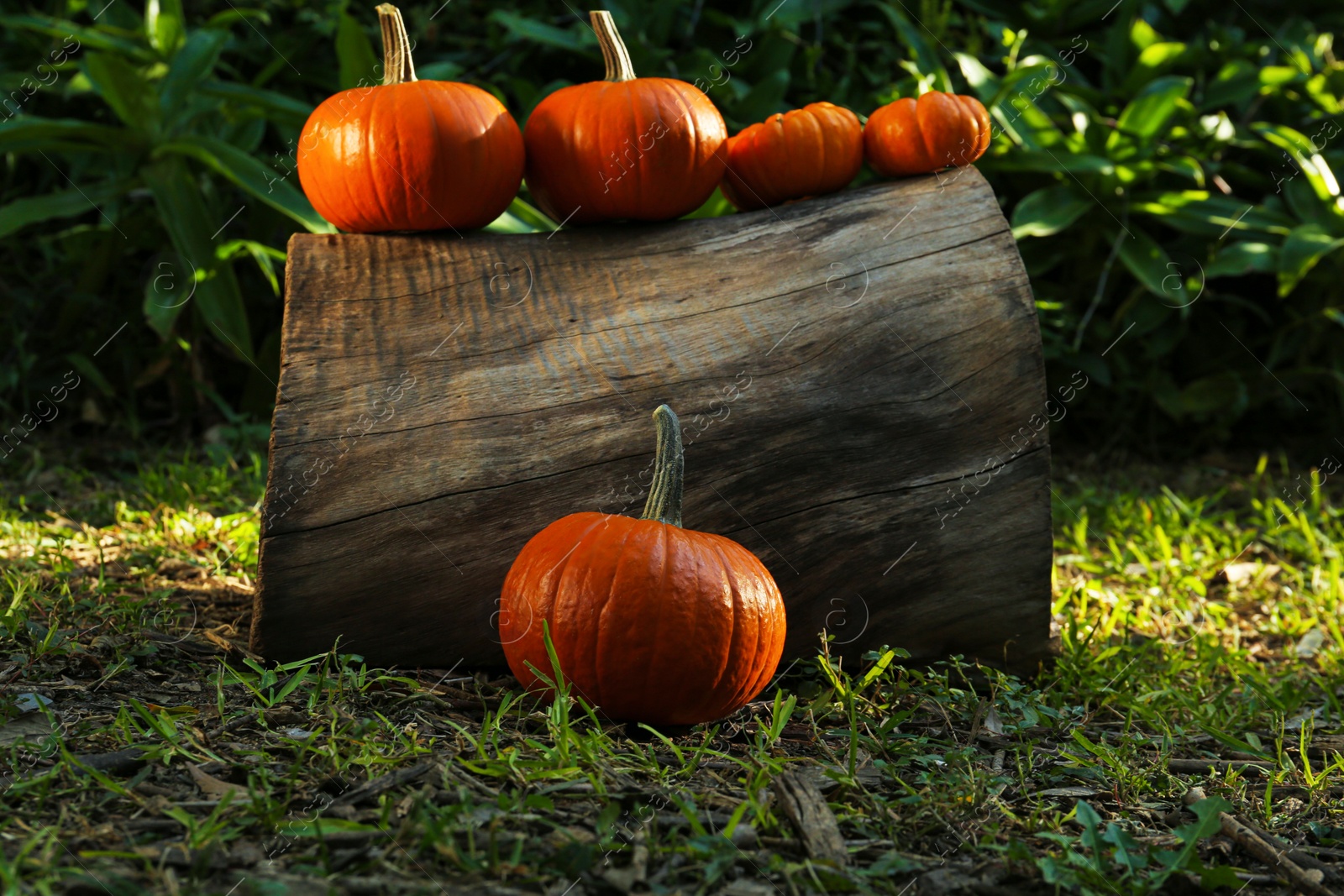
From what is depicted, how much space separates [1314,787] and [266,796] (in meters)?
1.57

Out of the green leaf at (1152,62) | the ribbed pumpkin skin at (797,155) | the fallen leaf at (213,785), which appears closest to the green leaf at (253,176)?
the ribbed pumpkin skin at (797,155)

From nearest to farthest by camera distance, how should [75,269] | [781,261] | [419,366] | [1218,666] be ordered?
[419,366] → [781,261] → [1218,666] → [75,269]

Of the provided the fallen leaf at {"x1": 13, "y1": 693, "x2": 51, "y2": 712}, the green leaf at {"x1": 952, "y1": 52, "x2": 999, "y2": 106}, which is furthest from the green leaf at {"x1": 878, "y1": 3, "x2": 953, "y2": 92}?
the fallen leaf at {"x1": 13, "y1": 693, "x2": 51, "y2": 712}

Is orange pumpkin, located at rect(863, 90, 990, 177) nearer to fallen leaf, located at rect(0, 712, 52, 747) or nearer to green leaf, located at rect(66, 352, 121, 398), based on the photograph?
fallen leaf, located at rect(0, 712, 52, 747)

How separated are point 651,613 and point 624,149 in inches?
36.8

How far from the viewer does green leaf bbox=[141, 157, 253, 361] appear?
312cm

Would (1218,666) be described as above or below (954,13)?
below

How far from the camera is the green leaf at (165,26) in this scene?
3.40m

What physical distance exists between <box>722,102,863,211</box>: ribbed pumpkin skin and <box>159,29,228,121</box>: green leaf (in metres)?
1.99

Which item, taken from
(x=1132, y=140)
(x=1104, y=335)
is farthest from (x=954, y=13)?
(x=1104, y=335)

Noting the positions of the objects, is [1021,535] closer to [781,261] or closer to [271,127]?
[781,261]

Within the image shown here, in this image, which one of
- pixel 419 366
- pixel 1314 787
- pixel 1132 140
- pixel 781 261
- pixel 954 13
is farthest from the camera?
pixel 954 13

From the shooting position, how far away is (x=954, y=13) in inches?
161

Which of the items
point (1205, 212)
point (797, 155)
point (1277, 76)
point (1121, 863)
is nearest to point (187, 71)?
point (797, 155)
